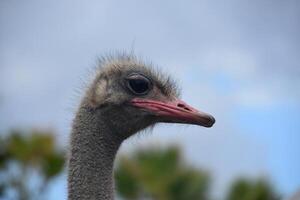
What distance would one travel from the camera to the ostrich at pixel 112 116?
12.4ft

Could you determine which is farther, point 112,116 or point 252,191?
point 252,191

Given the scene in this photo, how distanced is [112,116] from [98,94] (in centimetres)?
13

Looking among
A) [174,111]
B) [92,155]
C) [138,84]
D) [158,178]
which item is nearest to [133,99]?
[138,84]

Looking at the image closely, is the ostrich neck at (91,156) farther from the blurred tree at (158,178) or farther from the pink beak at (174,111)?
the blurred tree at (158,178)

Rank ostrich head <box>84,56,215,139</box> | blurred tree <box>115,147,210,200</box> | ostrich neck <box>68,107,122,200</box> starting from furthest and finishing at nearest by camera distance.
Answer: blurred tree <box>115,147,210,200</box>, ostrich head <box>84,56,215,139</box>, ostrich neck <box>68,107,122,200</box>

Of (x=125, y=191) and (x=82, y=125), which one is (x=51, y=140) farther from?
(x=82, y=125)

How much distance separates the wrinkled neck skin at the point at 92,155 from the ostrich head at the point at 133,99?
0.04m

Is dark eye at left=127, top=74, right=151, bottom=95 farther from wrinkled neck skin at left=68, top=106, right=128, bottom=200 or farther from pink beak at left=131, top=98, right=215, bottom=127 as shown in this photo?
wrinkled neck skin at left=68, top=106, right=128, bottom=200

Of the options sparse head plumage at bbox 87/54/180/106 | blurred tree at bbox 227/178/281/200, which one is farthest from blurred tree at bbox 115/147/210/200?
sparse head plumage at bbox 87/54/180/106

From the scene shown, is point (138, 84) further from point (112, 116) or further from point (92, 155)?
point (92, 155)

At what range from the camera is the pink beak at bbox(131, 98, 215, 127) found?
3811mm

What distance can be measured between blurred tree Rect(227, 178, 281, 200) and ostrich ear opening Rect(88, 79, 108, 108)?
42.8 ft

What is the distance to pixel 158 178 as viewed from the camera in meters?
16.7

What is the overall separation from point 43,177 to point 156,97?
42.8 feet
